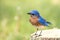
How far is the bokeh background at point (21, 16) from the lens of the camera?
9.67 meters

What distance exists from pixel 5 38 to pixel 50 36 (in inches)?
113

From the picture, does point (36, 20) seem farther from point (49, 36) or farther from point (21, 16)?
point (21, 16)

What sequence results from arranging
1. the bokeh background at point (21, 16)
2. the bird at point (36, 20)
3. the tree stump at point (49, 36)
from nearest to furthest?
the tree stump at point (49, 36) → the bird at point (36, 20) → the bokeh background at point (21, 16)

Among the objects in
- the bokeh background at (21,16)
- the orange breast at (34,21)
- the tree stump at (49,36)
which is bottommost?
the tree stump at (49,36)

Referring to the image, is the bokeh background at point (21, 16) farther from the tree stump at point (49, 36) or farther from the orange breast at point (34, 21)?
the orange breast at point (34, 21)

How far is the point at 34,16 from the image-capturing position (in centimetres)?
707

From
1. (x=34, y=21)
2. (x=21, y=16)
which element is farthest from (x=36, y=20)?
(x=21, y=16)

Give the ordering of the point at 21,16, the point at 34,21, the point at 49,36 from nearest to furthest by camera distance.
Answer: the point at 49,36 → the point at 34,21 → the point at 21,16

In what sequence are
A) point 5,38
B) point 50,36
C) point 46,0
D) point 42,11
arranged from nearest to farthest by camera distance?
point 50,36
point 5,38
point 42,11
point 46,0

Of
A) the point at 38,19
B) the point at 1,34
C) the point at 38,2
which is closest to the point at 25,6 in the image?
the point at 38,2

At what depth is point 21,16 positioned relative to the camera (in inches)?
405

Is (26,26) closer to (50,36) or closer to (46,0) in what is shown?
(46,0)

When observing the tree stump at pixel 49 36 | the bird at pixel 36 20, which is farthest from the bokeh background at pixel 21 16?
the bird at pixel 36 20

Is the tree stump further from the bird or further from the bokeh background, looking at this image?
the bokeh background
